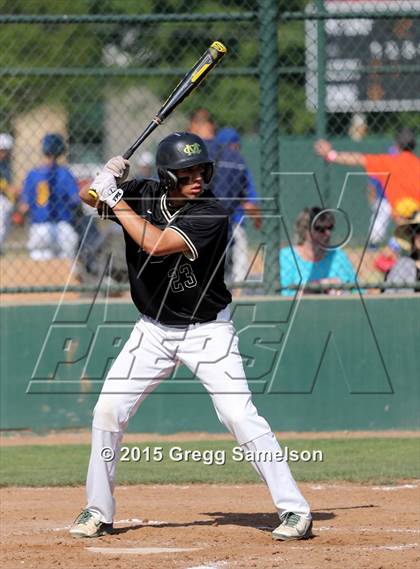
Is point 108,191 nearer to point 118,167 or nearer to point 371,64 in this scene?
point 118,167

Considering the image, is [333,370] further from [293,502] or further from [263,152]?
[293,502]

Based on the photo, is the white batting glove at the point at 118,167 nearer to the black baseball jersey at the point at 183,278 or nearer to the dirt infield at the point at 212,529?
the black baseball jersey at the point at 183,278

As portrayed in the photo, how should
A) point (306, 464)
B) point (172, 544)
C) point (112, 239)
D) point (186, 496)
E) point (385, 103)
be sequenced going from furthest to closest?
point (385, 103) → point (112, 239) → point (306, 464) → point (186, 496) → point (172, 544)

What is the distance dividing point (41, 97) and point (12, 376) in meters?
4.11

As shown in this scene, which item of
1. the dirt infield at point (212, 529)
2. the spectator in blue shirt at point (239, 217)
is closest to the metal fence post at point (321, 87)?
the spectator in blue shirt at point (239, 217)

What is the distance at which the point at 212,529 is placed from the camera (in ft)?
19.5

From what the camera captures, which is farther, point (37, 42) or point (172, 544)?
point (37, 42)

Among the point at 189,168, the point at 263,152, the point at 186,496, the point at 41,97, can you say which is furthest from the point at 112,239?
the point at 189,168

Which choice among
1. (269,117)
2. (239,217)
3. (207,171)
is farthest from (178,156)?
(239,217)

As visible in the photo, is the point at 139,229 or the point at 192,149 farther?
the point at 192,149

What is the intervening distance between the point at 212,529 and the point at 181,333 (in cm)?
110

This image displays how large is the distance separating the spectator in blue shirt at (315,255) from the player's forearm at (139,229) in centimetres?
385

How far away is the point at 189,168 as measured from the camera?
5.63m

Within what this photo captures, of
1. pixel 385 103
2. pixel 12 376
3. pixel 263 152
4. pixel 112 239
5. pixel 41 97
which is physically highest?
pixel 385 103
